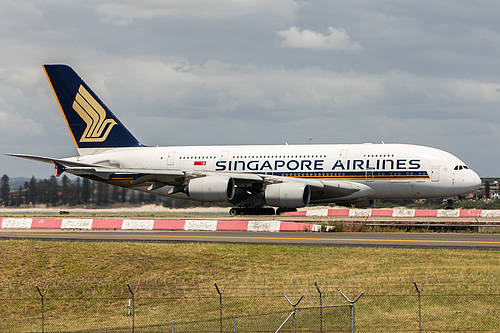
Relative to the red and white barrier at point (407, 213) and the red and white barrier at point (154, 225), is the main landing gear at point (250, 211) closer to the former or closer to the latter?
the red and white barrier at point (407, 213)

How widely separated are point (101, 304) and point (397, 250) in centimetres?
1263

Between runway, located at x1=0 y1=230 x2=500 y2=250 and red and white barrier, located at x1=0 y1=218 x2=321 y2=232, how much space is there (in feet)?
3.41

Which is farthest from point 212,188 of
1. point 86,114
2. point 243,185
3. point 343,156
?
point 86,114

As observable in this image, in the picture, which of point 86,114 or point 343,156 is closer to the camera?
point 343,156

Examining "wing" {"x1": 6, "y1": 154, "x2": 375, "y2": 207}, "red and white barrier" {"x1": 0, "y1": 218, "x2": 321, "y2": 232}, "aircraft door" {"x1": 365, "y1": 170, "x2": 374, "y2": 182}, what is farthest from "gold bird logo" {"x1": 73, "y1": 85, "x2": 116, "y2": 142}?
"aircraft door" {"x1": 365, "y1": 170, "x2": 374, "y2": 182}

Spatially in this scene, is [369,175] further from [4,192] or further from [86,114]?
[4,192]

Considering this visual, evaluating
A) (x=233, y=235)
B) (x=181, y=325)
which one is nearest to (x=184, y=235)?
(x=233, y=235)

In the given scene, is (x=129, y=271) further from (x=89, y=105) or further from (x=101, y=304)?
(x=89, y=105)

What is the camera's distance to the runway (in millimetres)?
30703

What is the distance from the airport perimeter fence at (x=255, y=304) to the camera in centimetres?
1889

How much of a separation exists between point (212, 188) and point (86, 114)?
1561 cm

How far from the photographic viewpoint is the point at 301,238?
34.2m

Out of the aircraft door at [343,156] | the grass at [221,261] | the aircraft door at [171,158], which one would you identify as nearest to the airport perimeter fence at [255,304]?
the grass at [221,261]

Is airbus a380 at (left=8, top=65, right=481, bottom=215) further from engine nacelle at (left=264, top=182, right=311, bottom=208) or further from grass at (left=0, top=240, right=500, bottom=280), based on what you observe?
grass at (left=0, top=240, right=500, bottom=280)
